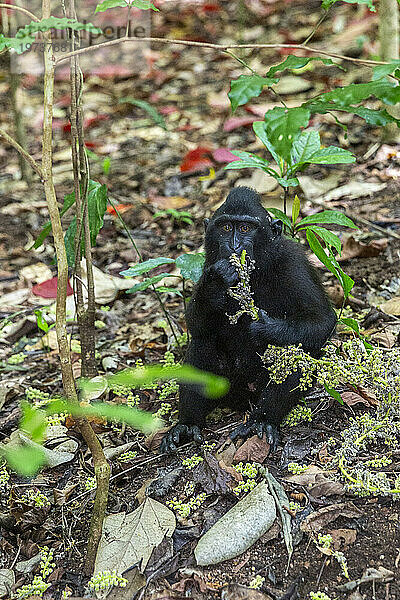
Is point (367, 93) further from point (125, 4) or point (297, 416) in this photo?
point (297, 416)

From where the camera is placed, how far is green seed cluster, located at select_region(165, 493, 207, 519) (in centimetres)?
378

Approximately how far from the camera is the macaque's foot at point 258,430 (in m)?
4.27

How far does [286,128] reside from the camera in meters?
3.20

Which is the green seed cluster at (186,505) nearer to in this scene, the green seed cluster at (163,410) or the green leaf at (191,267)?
the green seed cluster at (163,410)

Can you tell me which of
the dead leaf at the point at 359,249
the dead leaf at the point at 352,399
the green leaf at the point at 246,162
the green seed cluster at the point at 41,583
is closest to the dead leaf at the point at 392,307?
the dead leaf at the point at 359,249

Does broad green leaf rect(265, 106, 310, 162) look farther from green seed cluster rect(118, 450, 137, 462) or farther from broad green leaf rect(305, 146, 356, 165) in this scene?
green seed cluster rect(118, 450, 137, 462)

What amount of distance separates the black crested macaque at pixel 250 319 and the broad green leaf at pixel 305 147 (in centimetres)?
44

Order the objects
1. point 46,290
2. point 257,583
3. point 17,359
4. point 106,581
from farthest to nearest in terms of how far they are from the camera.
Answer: point 17,359 → point 46,290 → point 106,581 → point 257,583

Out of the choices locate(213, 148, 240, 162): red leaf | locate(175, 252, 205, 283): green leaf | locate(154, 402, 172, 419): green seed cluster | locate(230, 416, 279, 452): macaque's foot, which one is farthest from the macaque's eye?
locate(213, 148, 240, 162): red leaf

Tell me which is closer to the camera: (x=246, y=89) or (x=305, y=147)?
(x=246, y=89)

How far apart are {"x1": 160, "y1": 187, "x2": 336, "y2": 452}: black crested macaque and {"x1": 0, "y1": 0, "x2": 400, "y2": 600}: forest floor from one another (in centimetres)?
19

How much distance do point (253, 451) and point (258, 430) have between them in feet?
0.56

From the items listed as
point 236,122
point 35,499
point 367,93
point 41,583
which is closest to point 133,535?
point 41,583

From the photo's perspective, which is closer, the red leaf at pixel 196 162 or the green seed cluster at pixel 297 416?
the green seed cluster at pixel 297 416
